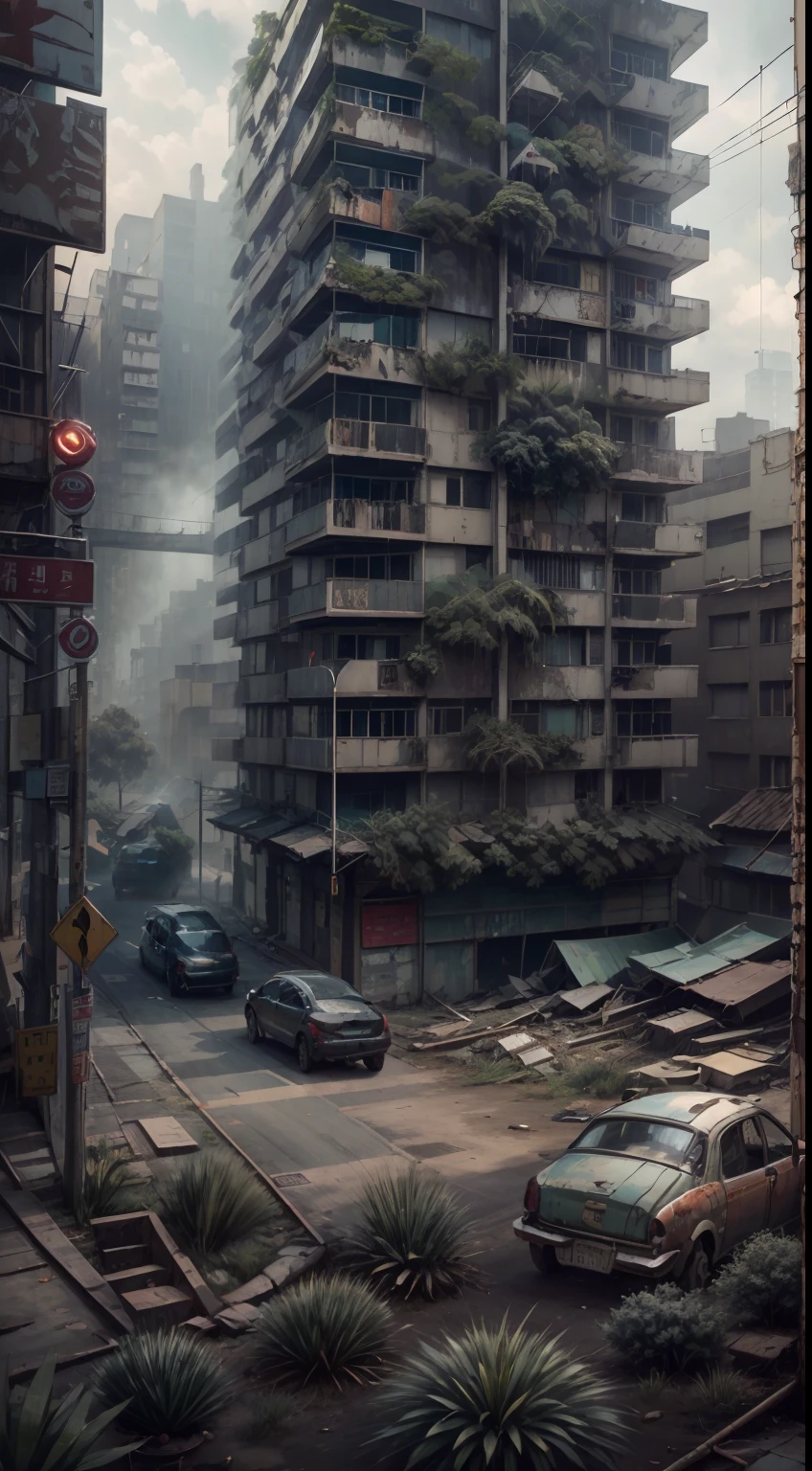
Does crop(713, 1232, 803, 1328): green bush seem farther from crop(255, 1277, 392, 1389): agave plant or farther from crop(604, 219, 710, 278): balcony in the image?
crop(604, 219, 710, 278): balcony

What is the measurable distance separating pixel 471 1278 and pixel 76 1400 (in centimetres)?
403

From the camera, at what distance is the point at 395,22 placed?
100ft

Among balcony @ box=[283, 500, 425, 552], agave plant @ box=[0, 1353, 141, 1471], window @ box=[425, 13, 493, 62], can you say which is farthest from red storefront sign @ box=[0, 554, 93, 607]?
window @ box=[425, 13, 493, 62]

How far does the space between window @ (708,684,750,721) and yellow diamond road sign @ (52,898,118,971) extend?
94.2 feet

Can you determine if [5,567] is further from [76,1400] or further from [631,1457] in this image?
[631,1457]

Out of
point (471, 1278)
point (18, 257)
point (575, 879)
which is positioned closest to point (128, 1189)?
point (471, 1278)

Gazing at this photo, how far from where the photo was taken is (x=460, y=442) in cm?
3088

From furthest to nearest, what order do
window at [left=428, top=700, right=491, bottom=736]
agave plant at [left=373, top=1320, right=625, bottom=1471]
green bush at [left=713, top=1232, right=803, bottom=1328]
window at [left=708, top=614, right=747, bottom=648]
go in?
window at [left=708, top=614, right=747, bottom=648] → window at [left=428, top=700, right=491, bottom=736] → green bush at [left=713, top=1232, right=803, bottom=1328] → agave plant at [left=373, top=1320, right=625, bottom=1471]

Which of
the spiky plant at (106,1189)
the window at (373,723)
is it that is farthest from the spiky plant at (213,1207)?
the window at (373,723)

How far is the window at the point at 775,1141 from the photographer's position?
10.5 meters

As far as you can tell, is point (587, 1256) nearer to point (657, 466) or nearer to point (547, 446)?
point (547, 446)

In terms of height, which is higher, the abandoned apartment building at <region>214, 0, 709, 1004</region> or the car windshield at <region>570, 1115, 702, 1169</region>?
the abandoned apartment building at <region>214, 0, 709, 1004</region>

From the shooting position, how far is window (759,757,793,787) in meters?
35.3

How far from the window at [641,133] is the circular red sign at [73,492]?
2883cm
